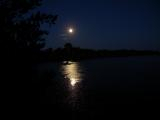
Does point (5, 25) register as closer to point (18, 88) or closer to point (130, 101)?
point (18, 88)

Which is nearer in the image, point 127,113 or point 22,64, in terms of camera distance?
point 22,64

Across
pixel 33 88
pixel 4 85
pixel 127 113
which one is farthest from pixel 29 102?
pixel 127 113

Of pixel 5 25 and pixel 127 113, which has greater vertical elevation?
pixel 5 25

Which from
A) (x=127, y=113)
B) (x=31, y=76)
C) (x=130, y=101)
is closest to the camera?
(x=31, y=76)

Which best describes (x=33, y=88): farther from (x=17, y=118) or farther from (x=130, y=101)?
(x=130, y=101)

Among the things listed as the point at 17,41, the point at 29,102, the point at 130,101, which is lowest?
the point at 130,101

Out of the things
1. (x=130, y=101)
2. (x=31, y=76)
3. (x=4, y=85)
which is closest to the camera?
(x=4, y=85)

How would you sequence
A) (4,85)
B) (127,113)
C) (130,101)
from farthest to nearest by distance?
1. (130,101)
2. (127,113)
3. (4,85)

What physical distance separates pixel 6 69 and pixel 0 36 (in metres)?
1.79

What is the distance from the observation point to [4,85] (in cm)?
1201

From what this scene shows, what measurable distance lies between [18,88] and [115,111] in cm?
2530

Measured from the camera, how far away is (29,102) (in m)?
13.0

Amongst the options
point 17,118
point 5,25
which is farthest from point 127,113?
point 5,25

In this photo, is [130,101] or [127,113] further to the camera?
[130,101]
